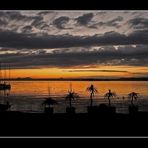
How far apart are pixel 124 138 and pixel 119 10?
781 mm

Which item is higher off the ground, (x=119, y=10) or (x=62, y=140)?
(x=119, y=10)

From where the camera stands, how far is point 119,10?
5.90 ft

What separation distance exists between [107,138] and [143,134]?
0.72 ft

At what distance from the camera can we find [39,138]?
6.39ft

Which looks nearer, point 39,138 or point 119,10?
point 119,10
